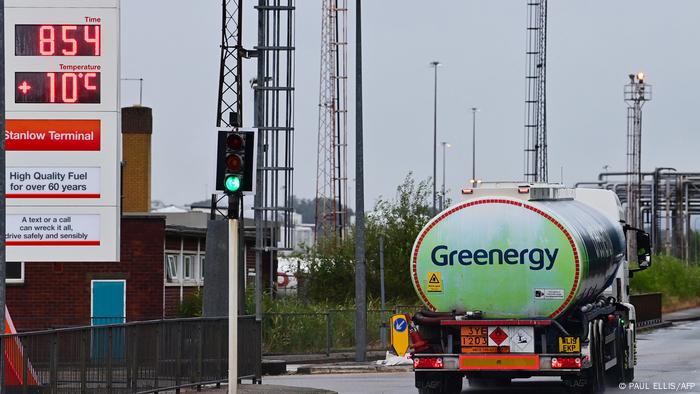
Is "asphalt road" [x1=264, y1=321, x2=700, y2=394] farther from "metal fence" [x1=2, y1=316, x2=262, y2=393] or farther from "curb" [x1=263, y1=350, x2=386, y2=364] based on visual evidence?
"curb" [x1=263, y1=350, x2=386, y2=364]

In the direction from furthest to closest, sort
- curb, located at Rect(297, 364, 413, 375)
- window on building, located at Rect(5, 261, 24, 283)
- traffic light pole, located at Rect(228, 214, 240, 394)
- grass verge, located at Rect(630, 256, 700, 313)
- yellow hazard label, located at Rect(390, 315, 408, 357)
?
grass verge, located at Rect(630, 256, 700, 313), window on building, located at Rect(5, 261, 24, 283), yellow hazard label, located at Rect(390, 315, 408, 357), curb, located at Rect(297, 364, 413, 375), traffic light pole, located at Rect(228, 214, 240, 394)

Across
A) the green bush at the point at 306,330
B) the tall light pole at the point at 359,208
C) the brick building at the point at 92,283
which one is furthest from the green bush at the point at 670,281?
the tall light pole at the point at 359,208

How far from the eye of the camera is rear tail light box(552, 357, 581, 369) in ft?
64.4

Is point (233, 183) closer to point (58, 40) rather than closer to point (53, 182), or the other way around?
point (58, 40)

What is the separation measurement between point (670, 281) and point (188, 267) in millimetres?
31423

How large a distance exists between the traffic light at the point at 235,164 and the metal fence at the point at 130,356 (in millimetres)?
2258

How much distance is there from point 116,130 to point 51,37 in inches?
79.3

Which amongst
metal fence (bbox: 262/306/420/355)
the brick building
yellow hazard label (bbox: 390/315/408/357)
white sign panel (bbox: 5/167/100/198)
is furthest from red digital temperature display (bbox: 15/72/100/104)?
the brick building

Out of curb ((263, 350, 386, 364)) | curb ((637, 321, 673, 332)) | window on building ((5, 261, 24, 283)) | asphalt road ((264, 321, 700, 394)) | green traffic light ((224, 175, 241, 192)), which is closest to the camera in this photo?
green traffic light ((224, 175, 241, 192))

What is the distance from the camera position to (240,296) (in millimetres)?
30219

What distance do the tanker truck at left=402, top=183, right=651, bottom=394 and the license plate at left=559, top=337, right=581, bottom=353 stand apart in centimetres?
1

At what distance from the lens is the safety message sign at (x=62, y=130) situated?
86.5ft

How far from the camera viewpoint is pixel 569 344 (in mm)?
19750

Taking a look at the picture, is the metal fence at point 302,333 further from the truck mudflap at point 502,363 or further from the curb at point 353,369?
the truck mudflap at point 502,363
